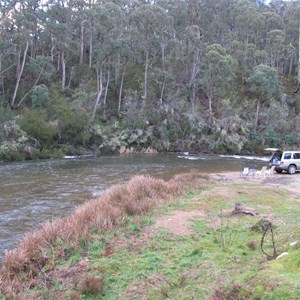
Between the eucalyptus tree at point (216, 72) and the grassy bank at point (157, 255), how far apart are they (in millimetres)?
42175

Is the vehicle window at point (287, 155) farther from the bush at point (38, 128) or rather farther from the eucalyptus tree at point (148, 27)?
the eucalyptus tree at point (148, 27)

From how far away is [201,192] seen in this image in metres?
16.2

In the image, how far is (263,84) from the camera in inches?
2271

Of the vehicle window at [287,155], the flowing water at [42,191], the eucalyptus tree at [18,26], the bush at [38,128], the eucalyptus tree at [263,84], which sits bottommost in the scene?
the flowing water at [42,191]

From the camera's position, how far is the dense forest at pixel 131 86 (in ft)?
148

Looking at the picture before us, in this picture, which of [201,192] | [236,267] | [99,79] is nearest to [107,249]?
[236,267]

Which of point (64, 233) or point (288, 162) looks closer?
point (64, 233)

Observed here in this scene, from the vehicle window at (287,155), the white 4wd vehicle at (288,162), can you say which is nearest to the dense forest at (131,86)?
the white 4wd vehicle at (288,162)

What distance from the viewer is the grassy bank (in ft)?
18.3

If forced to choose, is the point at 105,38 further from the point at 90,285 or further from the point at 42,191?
the point at 90,285

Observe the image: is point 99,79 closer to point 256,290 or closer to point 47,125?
point 47,125

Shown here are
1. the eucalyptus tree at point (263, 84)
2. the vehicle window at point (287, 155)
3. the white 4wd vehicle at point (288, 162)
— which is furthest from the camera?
the eucalyptus tree at point (263, 84)

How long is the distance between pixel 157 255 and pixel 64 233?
7.63ft

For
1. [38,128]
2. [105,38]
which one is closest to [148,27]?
[105,38]
